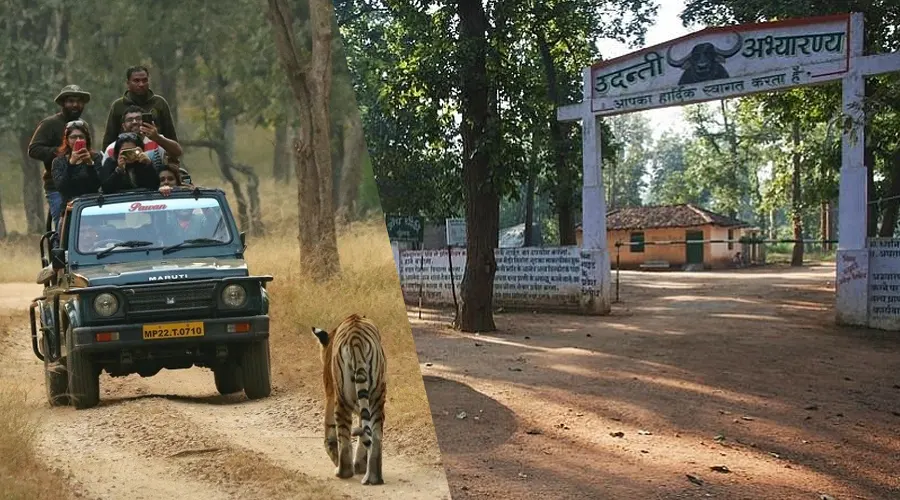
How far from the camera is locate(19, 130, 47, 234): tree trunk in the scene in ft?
9.13

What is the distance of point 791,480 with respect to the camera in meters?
4.97

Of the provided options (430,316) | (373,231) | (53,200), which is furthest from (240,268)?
(430,316)

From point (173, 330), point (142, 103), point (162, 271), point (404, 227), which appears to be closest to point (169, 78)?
point (142, 103)

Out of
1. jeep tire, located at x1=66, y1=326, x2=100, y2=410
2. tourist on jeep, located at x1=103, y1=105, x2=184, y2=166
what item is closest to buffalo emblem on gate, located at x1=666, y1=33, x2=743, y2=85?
tourist on jeep, located at x1=103, y1=105, x2=184, y2=166

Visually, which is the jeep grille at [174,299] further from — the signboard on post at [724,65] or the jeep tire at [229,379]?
the signboard on post at [724,65]

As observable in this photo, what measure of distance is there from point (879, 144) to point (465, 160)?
10.9 m

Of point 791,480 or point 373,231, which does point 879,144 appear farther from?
point 373,231

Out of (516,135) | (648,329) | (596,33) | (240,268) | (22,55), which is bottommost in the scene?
(648,329)

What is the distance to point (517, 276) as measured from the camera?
17.8 metres

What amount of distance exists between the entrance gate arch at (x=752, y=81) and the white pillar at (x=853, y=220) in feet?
0.05

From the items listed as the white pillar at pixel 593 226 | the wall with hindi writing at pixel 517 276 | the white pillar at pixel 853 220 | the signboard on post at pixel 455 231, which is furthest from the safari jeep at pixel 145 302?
the wall with hindi writing at pixel 517 276

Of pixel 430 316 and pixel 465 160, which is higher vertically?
pixel 465 160

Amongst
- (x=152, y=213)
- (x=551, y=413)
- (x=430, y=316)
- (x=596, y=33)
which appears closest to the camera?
(x=152, y=213)

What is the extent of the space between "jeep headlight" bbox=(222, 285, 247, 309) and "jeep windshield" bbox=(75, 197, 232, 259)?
1.41 feet
